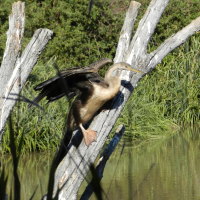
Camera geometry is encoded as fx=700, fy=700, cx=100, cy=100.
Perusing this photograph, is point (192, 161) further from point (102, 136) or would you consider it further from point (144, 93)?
point (102, 136)

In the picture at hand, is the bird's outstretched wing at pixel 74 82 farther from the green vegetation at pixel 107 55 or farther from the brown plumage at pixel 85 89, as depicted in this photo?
the green vegetation at pixel 107 55

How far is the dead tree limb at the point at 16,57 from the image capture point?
4.60 meters

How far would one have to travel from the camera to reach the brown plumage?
4.70m

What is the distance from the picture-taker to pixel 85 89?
16.8 feet

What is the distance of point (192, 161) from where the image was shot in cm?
930

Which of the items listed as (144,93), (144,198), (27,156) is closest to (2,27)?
(144,93)

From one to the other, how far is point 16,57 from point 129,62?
2.56ft

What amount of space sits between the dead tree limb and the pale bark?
21.1 inches

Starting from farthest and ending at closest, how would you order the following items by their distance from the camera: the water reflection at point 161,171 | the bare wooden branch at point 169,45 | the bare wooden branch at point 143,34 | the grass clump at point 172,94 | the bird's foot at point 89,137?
the grass clump at point 172,94 < the water reflection at point 161,171 < the bare wooden branch at point 169,45 < the bare wooden branch at point 143,34 < the bird's foot at point 89,137

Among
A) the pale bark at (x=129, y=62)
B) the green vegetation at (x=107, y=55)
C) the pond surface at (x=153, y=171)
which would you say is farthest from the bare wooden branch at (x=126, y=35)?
the green vegetation at (x=107, y=55)

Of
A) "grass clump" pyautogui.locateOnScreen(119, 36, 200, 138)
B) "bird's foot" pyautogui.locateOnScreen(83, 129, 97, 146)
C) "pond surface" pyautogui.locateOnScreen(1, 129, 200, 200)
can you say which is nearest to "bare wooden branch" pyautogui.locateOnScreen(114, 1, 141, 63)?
"bird's foot" pyautogui.locateOnScreen(83, 129, 97, 146)

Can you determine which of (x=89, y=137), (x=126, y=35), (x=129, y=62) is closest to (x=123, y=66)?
(x=129, y=62)

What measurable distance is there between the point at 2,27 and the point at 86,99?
9.09 metres

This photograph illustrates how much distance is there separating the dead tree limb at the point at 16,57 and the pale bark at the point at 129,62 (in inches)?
21.1
